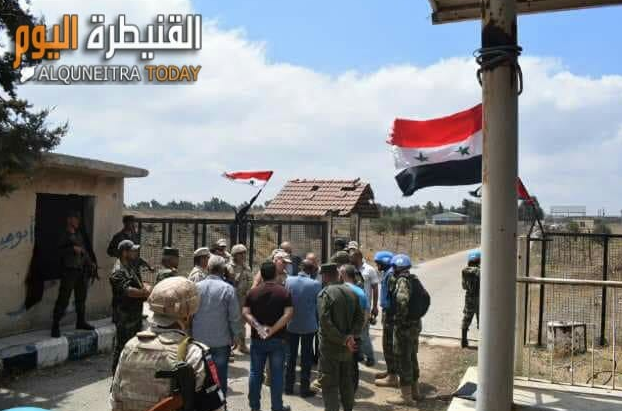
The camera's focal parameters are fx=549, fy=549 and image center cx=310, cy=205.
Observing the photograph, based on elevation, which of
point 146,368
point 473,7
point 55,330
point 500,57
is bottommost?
point 55,330

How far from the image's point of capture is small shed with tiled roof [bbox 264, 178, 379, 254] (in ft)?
38.4

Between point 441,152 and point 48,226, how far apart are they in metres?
6.78

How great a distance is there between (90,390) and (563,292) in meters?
12.1

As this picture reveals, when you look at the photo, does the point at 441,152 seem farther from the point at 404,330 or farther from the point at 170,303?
the point at 170,303

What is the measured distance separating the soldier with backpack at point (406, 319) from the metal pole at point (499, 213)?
2.53 m

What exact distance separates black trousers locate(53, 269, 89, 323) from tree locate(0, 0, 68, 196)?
1.82m

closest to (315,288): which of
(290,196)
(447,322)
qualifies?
(447,322)

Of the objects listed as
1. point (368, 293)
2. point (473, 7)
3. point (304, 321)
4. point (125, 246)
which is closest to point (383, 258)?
point (368, 293)

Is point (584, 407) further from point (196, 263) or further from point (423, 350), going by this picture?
point (423, 350)

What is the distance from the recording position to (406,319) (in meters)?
6.27

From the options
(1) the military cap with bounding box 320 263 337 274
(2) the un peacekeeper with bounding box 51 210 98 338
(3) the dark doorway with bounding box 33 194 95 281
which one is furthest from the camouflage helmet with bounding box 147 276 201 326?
(3) the dark doorway with bounding box 33 194 95 281

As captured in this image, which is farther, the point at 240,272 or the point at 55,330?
the point at 240,272

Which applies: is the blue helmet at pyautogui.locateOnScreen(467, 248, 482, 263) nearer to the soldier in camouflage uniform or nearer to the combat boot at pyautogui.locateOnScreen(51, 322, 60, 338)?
the soldier in camouflage uniform

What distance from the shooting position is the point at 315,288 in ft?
21.4
